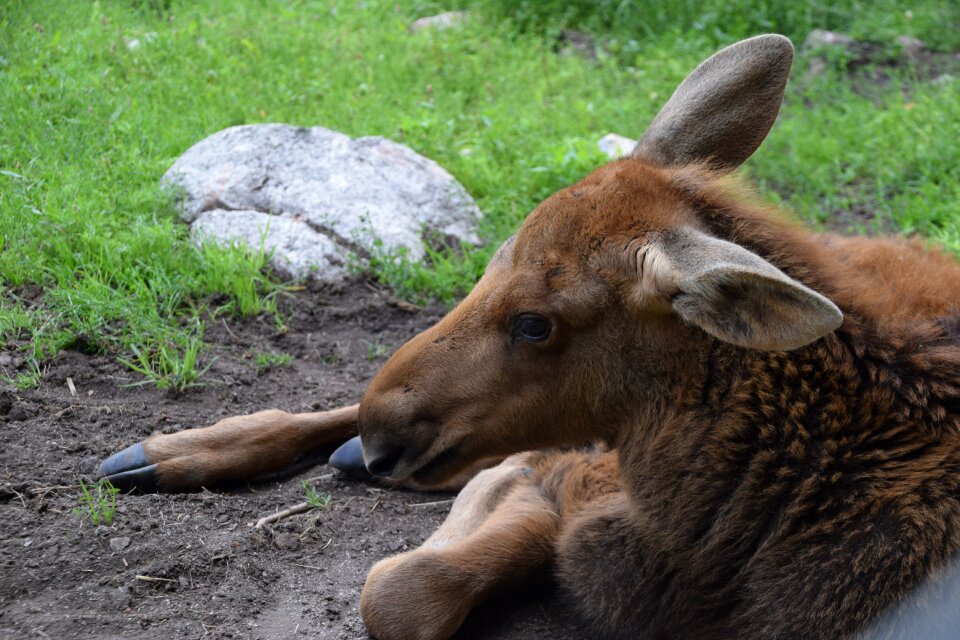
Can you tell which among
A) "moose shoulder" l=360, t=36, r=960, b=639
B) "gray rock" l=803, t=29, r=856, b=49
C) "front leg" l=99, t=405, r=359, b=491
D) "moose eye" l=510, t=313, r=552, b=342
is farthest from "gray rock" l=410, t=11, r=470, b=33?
"moose eye" l=510, t=313, r=552, b=342

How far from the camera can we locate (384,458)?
377 centimetres

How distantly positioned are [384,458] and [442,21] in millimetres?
7118

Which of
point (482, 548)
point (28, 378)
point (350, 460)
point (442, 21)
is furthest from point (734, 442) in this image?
point (442, 21)

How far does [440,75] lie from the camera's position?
29.2 feet

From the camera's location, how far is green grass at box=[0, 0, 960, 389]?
554 centimetres

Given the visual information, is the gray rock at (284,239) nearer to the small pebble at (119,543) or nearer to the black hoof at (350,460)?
the black hoof at (350,460)

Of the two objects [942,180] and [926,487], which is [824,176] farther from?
[926,487]

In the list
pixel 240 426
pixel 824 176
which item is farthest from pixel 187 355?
pixel 824 176

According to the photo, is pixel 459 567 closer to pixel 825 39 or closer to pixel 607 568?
pixel 607 568

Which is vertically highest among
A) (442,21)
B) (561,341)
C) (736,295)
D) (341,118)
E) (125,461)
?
(736,295)

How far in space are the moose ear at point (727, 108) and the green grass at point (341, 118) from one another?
1.88 m

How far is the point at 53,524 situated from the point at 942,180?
20.9ft

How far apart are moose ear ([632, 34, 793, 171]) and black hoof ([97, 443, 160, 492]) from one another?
7.91ft

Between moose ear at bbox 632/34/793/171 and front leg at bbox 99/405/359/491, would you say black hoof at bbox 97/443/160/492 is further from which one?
moose ear at bbox 632/34/793/171
